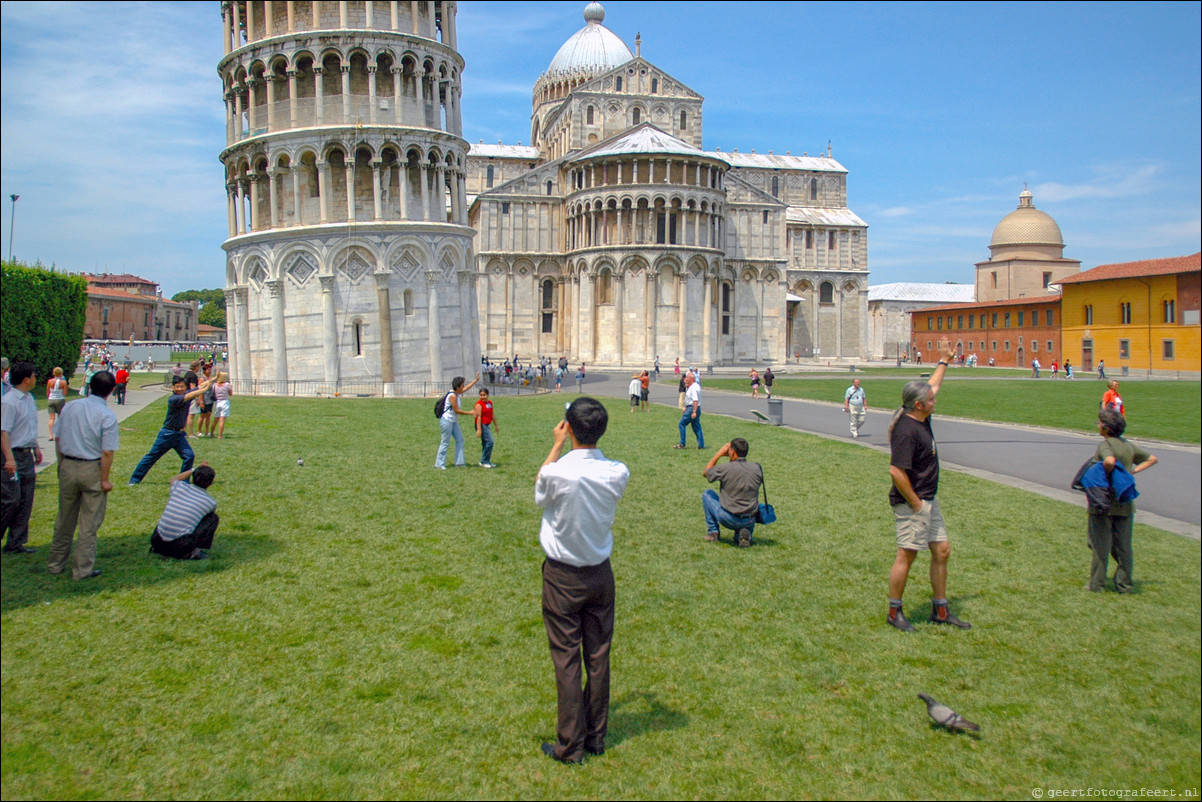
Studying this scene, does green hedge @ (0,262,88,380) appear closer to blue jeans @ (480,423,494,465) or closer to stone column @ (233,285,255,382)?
stone column @ (233,285,255,382)

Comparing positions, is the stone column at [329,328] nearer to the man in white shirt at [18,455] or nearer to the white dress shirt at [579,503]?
the man in white shirt at [18,455]

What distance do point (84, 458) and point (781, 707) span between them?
687cm

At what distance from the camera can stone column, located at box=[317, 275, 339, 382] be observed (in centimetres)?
3791

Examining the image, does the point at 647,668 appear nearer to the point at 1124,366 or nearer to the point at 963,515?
the point at 1124,366

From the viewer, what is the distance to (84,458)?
793 cm

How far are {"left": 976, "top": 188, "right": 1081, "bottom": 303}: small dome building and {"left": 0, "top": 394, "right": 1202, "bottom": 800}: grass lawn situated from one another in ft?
281

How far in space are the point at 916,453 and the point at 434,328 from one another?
112 ft

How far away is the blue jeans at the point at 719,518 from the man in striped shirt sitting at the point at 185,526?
237 inches

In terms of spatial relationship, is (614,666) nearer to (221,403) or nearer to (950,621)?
(950,621)

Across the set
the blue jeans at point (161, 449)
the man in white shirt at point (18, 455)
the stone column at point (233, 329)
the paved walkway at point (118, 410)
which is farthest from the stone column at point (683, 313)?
the man in white shirt at point (18, 455)

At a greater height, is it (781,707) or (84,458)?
(84,458)

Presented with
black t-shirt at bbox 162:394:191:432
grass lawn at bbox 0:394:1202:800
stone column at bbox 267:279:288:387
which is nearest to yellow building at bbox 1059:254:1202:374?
grass lawn at bbox 0:394:1202:800

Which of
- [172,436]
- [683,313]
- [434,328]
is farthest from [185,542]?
[683,313]

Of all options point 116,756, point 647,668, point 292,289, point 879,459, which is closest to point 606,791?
point 647,668
